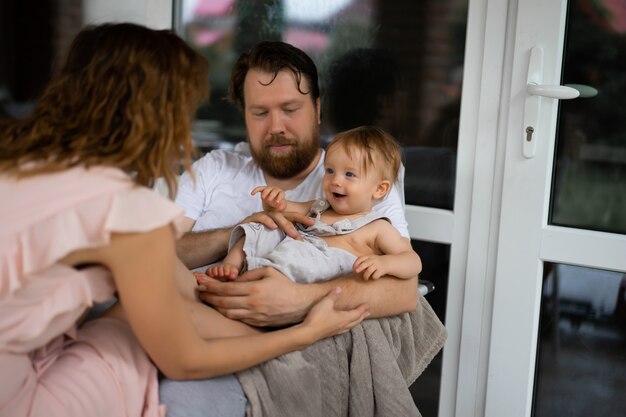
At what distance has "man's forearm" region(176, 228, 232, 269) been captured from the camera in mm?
2271

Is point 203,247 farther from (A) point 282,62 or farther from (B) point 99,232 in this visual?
(B) point 99,232

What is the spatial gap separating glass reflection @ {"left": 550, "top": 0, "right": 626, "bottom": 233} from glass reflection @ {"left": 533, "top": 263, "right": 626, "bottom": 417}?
6.9 inches

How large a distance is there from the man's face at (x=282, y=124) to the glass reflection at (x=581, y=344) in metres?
0.82

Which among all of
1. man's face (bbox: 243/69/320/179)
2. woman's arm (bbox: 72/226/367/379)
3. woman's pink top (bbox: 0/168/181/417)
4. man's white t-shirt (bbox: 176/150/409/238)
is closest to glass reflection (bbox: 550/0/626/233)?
man's white t-shirt (bbox: 176/150/409/238)

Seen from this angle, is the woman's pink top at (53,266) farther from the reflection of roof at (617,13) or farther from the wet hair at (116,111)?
the reflection of roof at (617,13)

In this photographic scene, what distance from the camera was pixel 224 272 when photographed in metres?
1.99

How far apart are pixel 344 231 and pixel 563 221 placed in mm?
728

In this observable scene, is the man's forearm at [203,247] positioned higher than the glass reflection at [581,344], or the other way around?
the man's forearm at [203,247]

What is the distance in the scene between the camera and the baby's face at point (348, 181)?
2.10 meters

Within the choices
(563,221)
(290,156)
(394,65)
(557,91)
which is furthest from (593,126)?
(290,156)


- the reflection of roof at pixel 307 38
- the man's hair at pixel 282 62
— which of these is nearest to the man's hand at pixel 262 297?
the man's hair at pixel 282 62

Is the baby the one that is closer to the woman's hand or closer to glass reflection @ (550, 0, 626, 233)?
the woman's hand

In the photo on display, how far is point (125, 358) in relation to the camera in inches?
62.7

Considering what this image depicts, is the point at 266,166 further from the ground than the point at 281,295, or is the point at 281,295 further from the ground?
the point at 266,166
